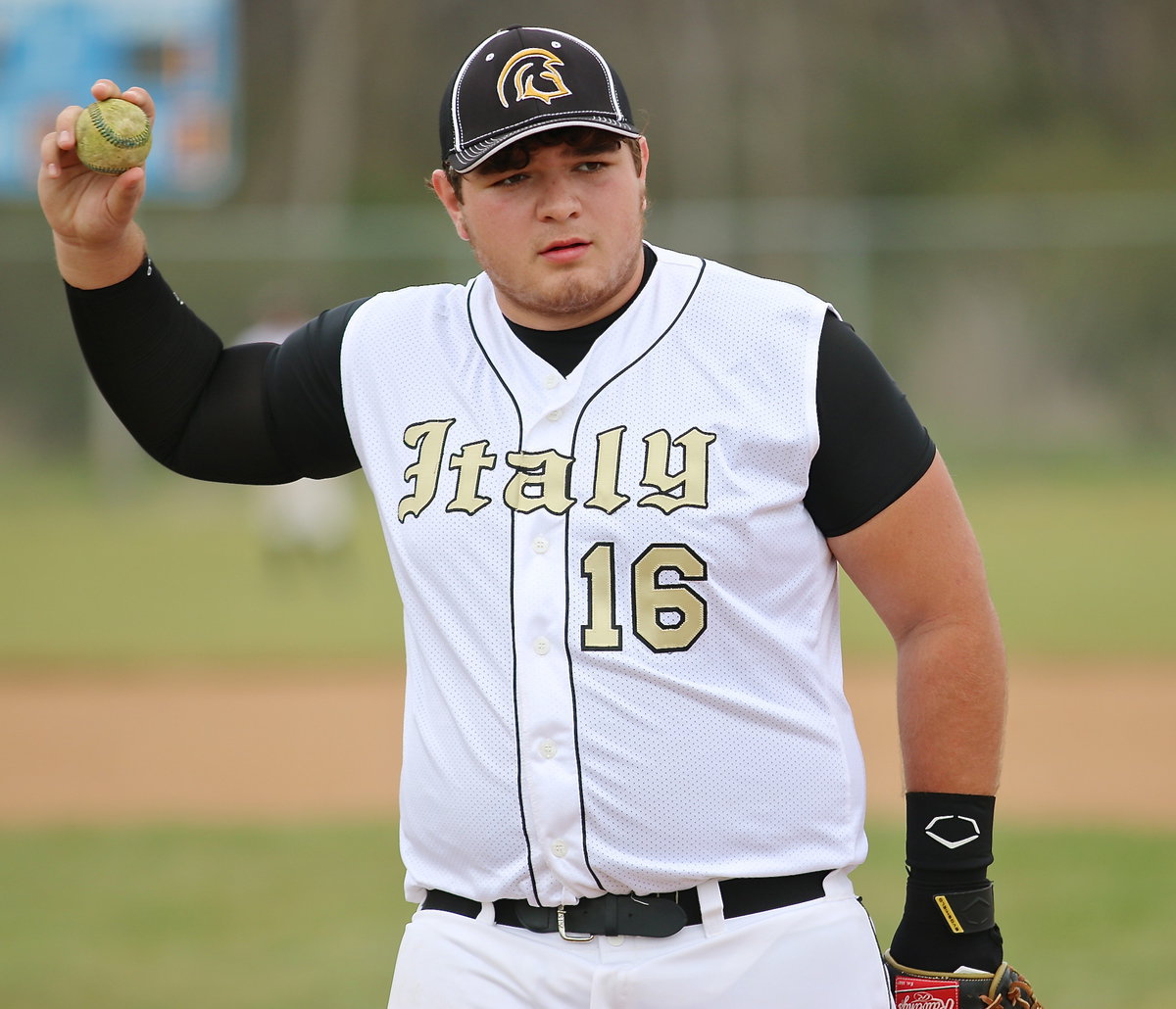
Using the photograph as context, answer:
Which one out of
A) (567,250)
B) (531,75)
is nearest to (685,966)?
(567,250)

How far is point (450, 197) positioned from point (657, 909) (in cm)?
105

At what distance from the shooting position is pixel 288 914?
5.53 m

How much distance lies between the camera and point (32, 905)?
5645mm

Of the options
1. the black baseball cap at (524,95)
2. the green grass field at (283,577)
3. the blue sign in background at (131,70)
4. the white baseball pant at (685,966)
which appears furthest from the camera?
the blue sign in background at (131,70)

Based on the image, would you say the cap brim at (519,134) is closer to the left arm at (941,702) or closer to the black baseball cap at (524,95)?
the black baseball cap at (524,95)

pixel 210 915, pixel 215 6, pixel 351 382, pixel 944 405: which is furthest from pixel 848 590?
pixel 351 382

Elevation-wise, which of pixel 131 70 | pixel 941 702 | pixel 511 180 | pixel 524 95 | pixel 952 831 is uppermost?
pixel 131 70

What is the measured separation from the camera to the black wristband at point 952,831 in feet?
7.73

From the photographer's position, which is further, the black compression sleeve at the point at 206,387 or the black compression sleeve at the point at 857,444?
the black compression sleeve at the point at 206,387

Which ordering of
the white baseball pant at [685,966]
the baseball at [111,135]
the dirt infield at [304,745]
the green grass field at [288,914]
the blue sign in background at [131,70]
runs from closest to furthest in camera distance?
the white baseball pant at [685,966]
the baseball at [111,135]
the green grass field at [288,914]
the dirt infield at [304,745]
the blue sign in background at [131,70]

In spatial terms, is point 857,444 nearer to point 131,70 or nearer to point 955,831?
point 955,831

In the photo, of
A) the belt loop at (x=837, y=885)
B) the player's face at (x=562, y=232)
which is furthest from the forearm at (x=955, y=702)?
the player's face at (x=562, y=232)

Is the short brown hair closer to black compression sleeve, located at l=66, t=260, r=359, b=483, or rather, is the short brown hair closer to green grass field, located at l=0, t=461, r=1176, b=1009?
black compression sleeve, located at l=66, t=260, r=359, b=483

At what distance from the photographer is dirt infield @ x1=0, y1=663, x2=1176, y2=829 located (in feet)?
23.3
